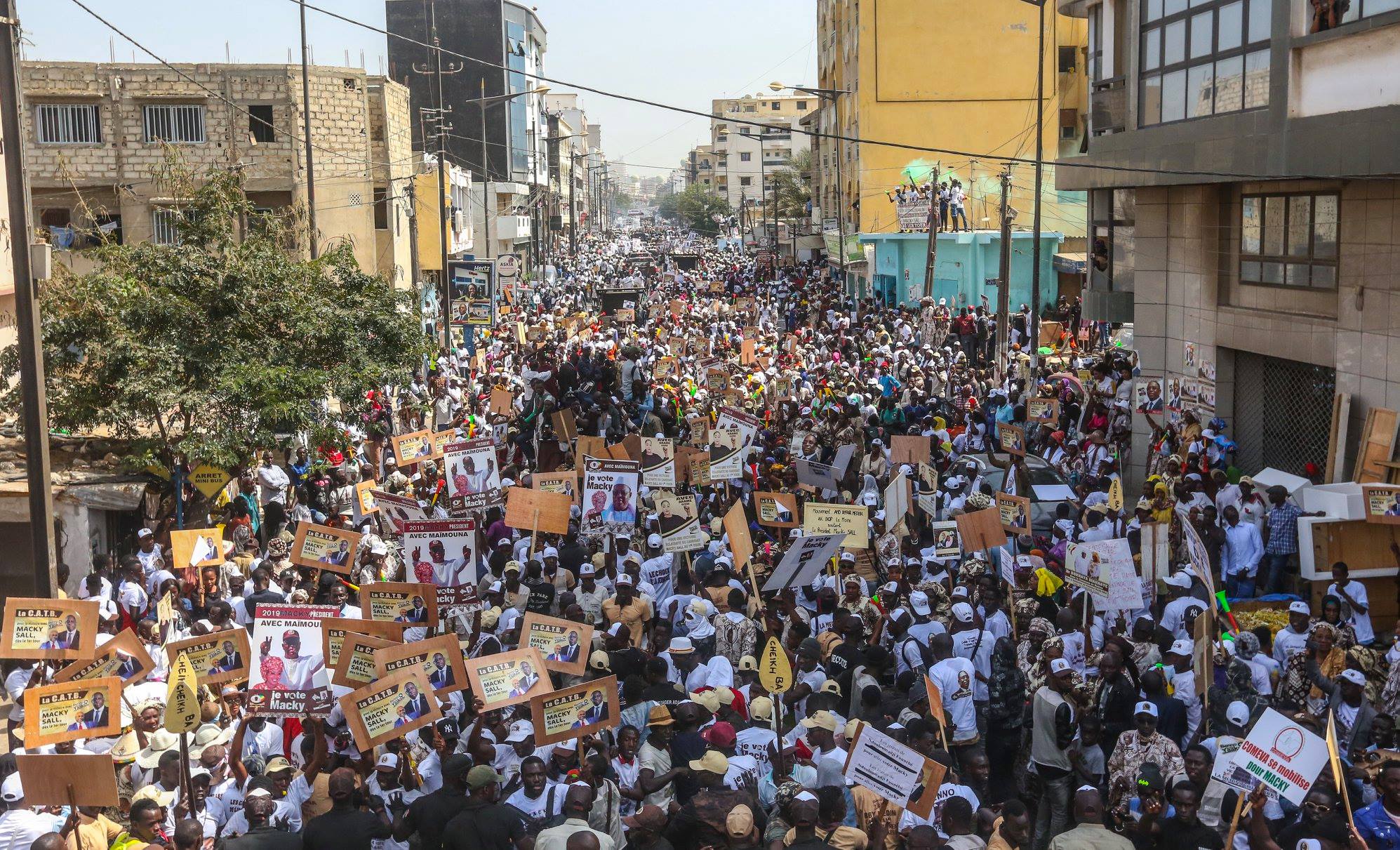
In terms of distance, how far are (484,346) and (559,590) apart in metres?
19.2

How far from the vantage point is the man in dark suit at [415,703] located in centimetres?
780

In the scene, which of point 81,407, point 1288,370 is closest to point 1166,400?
point 1288,370

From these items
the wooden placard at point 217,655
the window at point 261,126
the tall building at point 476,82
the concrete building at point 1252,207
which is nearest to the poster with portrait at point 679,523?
the wooden placard at point 217,655

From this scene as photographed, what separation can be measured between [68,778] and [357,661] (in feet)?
6.17

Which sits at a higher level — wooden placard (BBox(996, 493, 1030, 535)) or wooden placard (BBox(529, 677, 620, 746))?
wooden placard (BBox(996, 493, 1030, 535))

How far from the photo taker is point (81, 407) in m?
14.5

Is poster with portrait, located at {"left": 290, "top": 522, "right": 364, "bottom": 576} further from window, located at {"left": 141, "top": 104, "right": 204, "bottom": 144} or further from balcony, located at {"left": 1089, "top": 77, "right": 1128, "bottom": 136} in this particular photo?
window, located at {"left": 141, "top": 104, "right": 204, "bottom": 144}

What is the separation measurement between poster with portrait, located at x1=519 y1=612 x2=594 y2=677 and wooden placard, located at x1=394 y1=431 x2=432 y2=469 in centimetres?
724

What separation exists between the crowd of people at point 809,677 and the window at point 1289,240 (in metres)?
2.21

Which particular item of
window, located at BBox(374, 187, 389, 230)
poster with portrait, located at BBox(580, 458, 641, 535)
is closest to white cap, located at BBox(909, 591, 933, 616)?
poster with portrait, located at BBox(580, 458, 641, 535)

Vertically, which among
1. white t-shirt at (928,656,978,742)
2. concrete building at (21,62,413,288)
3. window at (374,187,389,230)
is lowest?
white t-shirt at (928,656,978,742)

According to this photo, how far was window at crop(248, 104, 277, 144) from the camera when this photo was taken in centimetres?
3419

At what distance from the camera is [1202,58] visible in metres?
16.6

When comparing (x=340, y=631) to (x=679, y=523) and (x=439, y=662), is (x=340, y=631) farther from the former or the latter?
(x=679, y=523)
